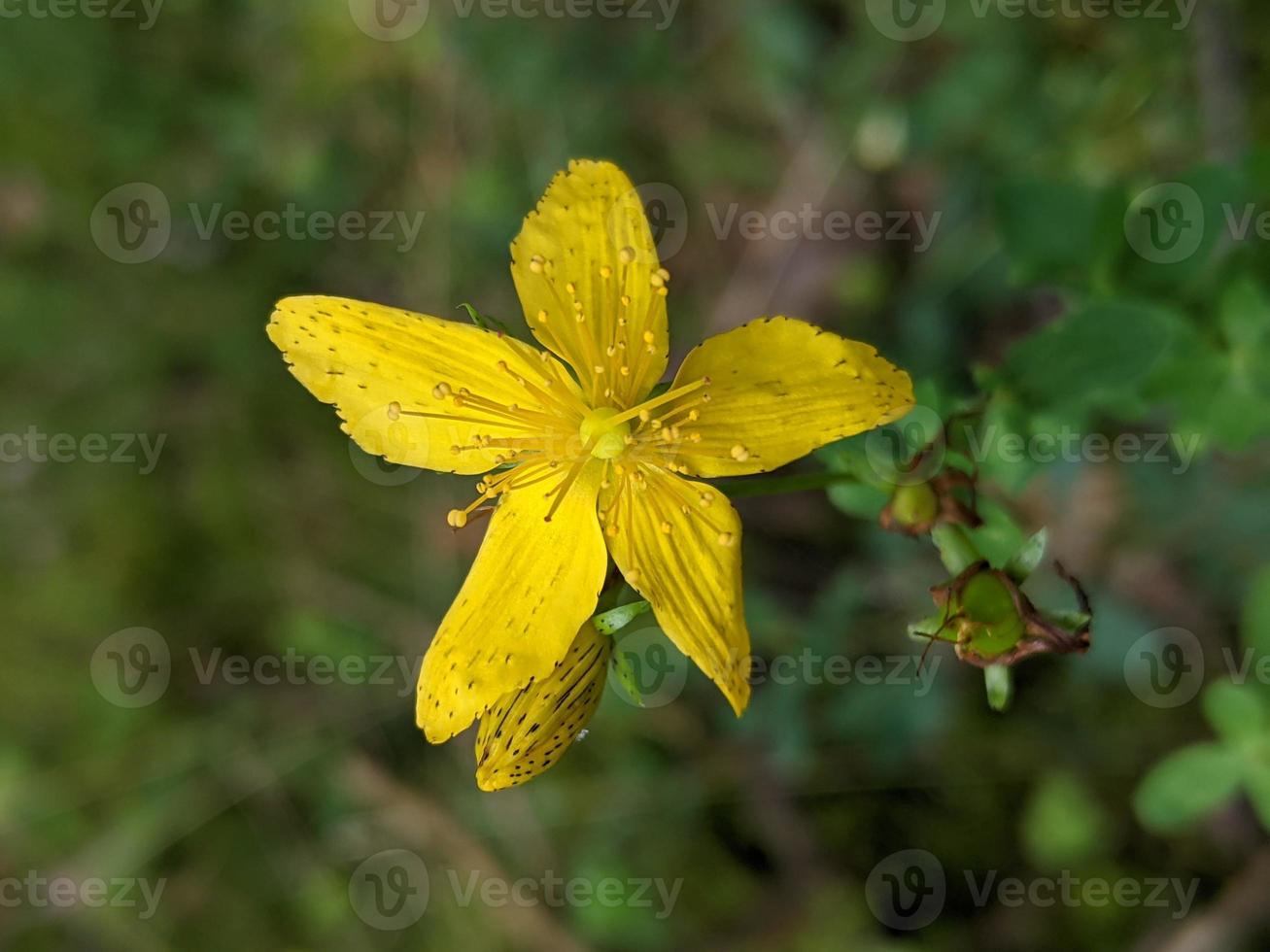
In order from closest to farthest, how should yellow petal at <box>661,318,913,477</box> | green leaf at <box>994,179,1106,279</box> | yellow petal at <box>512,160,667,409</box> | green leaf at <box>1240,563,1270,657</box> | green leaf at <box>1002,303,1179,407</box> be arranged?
1. yellow petal at <box>661,318,913,477</box>
2. yellow petal at <box>512,160,667,409</box>
3. green leaf at <box>1002,303,1179,407</box>
4. green leaf at <box>994,179,1106,279</box>
5. green leaf at <box>1240,563,1270,657</box>

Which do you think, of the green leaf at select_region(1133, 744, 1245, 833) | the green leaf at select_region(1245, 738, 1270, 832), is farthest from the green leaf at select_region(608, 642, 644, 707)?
the green leaf at select_region(1245, 738, 1270, 832)

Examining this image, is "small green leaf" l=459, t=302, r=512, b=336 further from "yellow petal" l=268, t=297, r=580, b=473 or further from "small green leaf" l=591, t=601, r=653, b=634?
"small green leaf" l=591, t=601, r=653, b=634

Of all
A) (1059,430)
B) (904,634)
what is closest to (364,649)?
(904,634)

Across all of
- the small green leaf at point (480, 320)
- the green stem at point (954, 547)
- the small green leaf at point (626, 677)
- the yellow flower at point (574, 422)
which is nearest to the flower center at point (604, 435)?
the yellow flower at point (574, 422)

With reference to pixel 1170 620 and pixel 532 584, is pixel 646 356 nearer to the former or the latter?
pixel 532 584

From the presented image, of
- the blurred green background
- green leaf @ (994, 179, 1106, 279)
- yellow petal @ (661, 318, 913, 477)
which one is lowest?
the blurred green background
